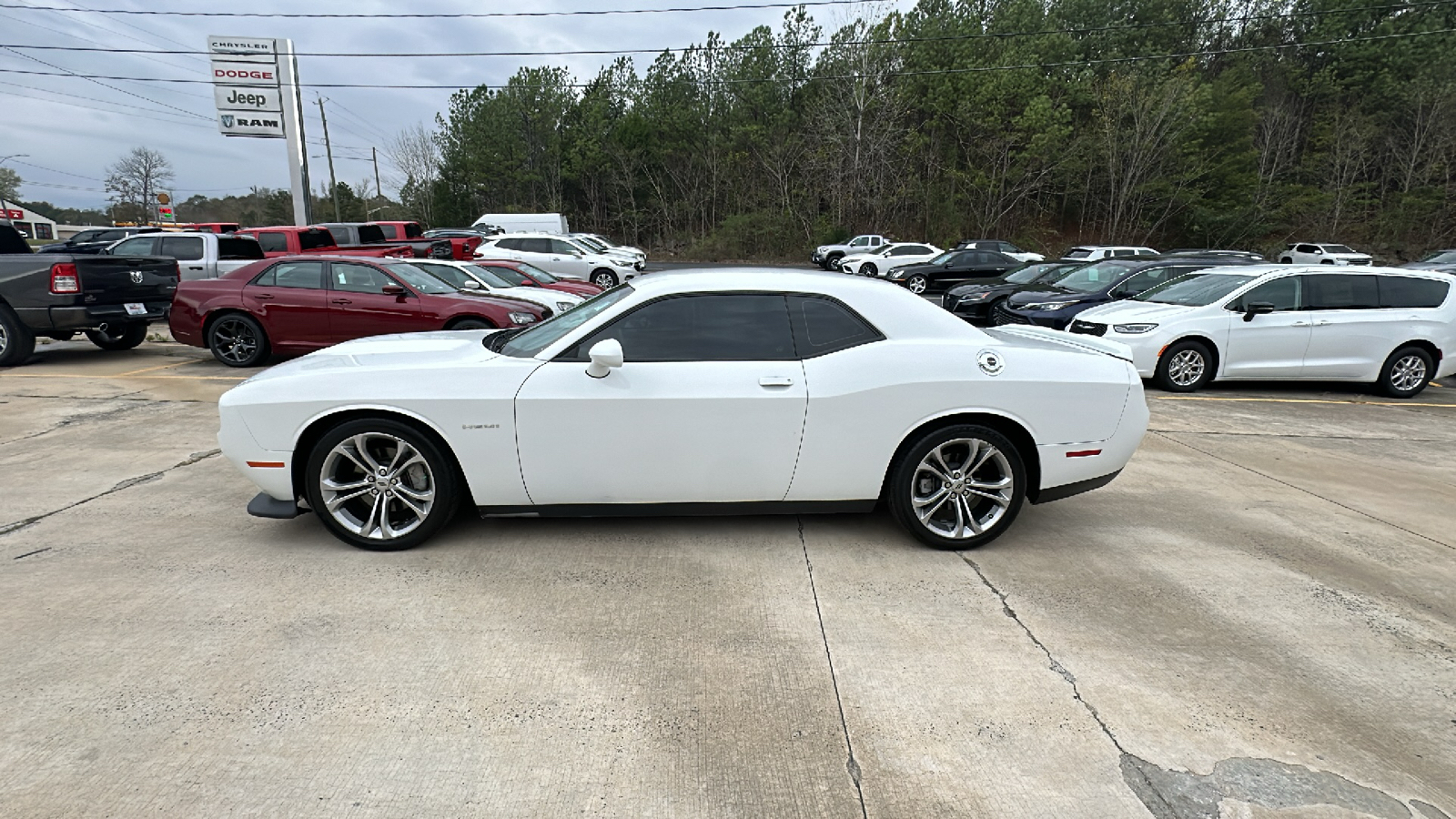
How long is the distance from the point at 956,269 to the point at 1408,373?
498 inches

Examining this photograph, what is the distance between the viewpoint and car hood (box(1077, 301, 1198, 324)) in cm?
898

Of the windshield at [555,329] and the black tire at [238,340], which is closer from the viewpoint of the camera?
the windshield at [555,329]

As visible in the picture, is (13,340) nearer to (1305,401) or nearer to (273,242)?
(273,242)

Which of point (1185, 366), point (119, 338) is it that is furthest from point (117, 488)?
point (1185, 366)

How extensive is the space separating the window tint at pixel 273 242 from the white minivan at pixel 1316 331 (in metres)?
16.6

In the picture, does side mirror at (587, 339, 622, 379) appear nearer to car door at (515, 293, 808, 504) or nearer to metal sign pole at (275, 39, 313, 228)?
car door at (515, 293, 808, 504)

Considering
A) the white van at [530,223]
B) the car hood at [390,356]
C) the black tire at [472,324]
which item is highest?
the white van at [530,223]

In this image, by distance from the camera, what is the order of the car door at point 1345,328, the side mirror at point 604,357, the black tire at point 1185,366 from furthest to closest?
1. the black tire at point 1185,366
2. the car door at point 1345,328
3. the side mirror at point 604,357

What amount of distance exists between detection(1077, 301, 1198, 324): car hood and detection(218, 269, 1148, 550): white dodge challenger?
19.3 feet

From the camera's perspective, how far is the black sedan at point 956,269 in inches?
827

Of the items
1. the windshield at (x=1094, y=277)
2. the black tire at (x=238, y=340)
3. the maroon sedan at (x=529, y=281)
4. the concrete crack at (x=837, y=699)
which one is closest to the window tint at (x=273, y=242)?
the maroon sedan at (x=529, y=281)

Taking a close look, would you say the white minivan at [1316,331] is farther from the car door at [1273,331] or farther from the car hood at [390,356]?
the car hood at [390,356]

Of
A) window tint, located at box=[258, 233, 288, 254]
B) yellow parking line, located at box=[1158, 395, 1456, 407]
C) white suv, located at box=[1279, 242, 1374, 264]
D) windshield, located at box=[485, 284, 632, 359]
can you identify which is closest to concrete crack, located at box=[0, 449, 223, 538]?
windshield, located at box=[485, 284, 632, 359]

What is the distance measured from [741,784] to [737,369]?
6.60 ft
